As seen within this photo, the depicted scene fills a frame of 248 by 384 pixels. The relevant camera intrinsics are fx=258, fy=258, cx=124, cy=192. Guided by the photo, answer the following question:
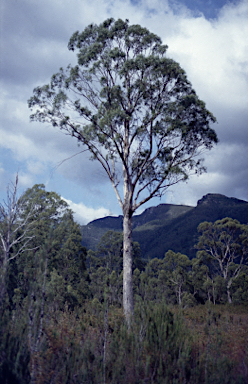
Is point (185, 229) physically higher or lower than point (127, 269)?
higher

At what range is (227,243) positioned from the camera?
33.6 metres

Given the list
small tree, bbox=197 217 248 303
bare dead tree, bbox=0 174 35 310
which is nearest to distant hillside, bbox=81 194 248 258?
small tree, bbox=197 217 248 303

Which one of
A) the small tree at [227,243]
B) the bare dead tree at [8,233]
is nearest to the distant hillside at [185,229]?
the small tree at [227,243]

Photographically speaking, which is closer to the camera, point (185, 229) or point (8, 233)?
point (8, 233)

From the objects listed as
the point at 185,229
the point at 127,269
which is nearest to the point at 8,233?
the point at 127,269

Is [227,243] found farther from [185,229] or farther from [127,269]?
[185,229]

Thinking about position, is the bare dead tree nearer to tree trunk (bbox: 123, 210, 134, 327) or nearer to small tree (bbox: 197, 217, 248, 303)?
tree trunk (bbox: 123, 210, 134, 327)

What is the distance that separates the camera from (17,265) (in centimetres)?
2127

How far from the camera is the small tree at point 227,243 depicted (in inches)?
1309

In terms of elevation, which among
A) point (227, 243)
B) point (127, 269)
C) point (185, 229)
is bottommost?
point (127, 269)

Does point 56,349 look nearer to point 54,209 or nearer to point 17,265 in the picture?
point 17,265

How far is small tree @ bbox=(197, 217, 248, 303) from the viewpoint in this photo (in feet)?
109

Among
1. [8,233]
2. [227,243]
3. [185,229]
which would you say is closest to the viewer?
[8,233]

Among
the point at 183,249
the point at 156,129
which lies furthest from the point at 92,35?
the point at 183,249
